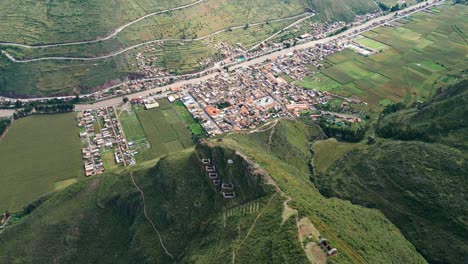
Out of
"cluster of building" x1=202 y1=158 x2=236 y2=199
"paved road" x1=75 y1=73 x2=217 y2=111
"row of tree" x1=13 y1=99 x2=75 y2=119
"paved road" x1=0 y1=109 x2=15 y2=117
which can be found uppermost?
"paved road" x1=0 y1=109 x2=15 y2=117

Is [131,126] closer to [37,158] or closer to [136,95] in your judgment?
[136,95]

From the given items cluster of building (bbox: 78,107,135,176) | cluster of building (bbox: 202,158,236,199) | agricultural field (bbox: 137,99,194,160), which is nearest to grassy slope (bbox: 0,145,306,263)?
cluster of building (bbox: 202,158,236,199)

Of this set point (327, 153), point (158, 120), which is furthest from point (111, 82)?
point (327, 153)

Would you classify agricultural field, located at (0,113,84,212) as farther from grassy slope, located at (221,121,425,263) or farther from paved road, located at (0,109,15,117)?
grassy slope, located at (221,121,425,263)

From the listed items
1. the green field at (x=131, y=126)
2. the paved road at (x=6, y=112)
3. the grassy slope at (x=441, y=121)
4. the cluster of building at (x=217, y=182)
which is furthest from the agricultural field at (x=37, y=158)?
the grassy slope at (x=441, y=121)

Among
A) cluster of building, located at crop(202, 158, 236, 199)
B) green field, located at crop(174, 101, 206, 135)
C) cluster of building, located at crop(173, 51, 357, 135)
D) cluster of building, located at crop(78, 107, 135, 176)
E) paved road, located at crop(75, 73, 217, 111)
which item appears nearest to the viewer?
cluster of building, located at crop(202, 158, 236, 199)

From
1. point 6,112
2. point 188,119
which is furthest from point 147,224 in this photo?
point 6,112

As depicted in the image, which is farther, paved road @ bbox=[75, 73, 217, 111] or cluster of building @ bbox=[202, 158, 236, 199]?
paved road @ bbox=[75, 73, 217, 111]

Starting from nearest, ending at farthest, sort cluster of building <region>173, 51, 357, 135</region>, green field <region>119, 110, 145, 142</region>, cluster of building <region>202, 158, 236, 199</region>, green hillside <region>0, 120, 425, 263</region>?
green hillside <region>0, 120, 425, 263</region>
cluster of building <region>202, 158, 236, 199</region>
green field <region>119, 110, 145, 142</region>
cluster of building <region>173, 51, 357, 135</region>
